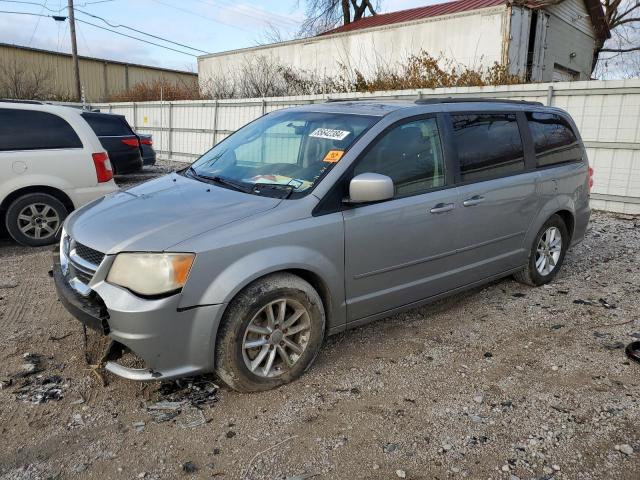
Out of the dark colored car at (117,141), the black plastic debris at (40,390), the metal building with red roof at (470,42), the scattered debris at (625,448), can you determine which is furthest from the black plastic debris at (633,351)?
the metal building with red roof at (470,42)

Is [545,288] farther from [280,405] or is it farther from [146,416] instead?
[146,416]

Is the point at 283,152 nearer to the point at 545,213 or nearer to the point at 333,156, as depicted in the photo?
the point at 333,156

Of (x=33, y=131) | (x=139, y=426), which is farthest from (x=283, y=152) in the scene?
(x=33, y=131)

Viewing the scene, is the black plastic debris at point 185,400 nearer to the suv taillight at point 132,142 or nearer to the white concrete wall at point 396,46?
the suv taillight at point 132,142

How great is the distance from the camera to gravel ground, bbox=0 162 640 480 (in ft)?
8.06

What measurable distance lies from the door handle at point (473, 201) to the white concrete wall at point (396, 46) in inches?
486

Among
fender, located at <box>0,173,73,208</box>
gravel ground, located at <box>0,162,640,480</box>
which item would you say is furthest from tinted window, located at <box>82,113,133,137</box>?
gravel ground, located at <box>0,162,640,480</box>

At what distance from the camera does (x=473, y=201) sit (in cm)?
388

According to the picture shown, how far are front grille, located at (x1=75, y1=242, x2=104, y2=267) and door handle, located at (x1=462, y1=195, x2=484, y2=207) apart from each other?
259cm

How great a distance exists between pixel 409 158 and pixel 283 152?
92 cm

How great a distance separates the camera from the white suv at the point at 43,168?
593cm

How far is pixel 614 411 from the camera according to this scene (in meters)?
2.93

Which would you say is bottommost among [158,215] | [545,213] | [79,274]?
[79,274]

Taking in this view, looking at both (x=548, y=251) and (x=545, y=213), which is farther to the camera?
(x=548, y=251)
